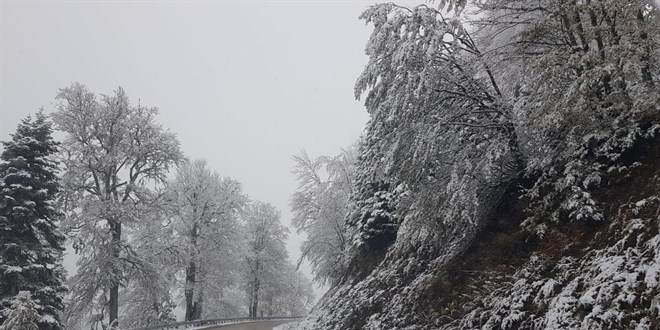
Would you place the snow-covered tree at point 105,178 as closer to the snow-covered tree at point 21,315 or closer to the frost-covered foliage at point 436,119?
the snow-covered tree at point 21,315

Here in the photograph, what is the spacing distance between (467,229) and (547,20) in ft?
14.8

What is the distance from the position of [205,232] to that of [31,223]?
14.2 meters

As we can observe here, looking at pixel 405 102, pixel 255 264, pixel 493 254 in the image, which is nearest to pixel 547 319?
pixel 493 254

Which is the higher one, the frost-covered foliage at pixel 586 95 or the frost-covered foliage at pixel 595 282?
the frost-covered foliage at pixel 586 95

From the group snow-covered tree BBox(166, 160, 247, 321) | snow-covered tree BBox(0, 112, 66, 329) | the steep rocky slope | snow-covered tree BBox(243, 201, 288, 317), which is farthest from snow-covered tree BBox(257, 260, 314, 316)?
the steep rocky slope

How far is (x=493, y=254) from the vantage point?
870cm

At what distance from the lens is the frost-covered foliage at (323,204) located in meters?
25.9

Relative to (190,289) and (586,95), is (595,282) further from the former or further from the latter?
(190,289)

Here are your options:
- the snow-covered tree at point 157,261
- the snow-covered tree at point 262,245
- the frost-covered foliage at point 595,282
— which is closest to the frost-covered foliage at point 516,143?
the frost-covered foliage at point 595,282

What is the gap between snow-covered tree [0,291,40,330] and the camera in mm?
11086

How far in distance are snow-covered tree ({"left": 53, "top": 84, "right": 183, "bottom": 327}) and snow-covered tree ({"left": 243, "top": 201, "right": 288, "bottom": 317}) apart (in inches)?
702

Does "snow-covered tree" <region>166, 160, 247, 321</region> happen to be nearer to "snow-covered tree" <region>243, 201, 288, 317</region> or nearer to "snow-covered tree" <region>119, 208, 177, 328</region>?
"snow-covered tree" <region>119, 208, 177, 328</region>

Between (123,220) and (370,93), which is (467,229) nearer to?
(370,93)

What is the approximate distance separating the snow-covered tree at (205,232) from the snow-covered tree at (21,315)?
1365 cm
